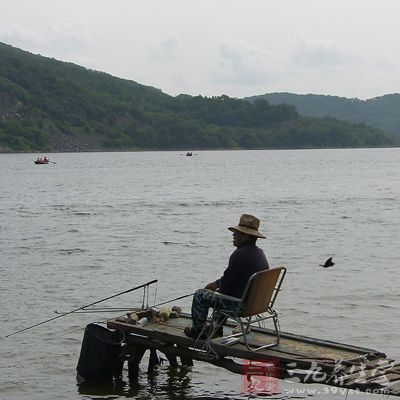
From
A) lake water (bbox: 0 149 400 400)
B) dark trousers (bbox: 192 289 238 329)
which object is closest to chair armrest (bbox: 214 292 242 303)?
dark trousers (bbox: 192 289 238 329)

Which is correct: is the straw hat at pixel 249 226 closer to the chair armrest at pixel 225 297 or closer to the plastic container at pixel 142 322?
the chair armrest at pixel 225 297

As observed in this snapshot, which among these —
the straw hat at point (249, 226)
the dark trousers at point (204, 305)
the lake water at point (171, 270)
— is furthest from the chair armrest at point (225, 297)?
the lake water at point (171, 270)

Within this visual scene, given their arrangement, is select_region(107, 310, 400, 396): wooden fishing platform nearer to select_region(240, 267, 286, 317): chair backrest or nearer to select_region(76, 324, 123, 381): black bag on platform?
select_region(76, 324, 123, 381): black bag on platform

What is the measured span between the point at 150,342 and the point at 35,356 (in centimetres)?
299

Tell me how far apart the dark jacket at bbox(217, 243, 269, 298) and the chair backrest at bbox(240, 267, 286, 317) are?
21 centimetres

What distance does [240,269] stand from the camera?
31.4 feet

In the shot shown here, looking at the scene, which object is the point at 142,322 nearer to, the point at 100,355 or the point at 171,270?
the point at 100,355

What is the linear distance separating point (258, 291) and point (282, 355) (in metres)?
0.77

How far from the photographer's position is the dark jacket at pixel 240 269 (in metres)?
9.58

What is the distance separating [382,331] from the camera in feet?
46.7

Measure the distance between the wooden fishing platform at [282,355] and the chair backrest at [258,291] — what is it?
1.57 ft

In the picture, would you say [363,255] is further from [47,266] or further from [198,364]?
[198,364]

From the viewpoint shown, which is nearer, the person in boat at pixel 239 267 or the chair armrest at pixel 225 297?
the chair armrest at pixel 225 297

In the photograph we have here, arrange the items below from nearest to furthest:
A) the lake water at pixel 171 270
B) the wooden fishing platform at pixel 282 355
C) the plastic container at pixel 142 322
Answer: the wooden fishing platform at pixel 282 355 → the plastic container at pixel 142 322 → the lake water at pixel 171 270
